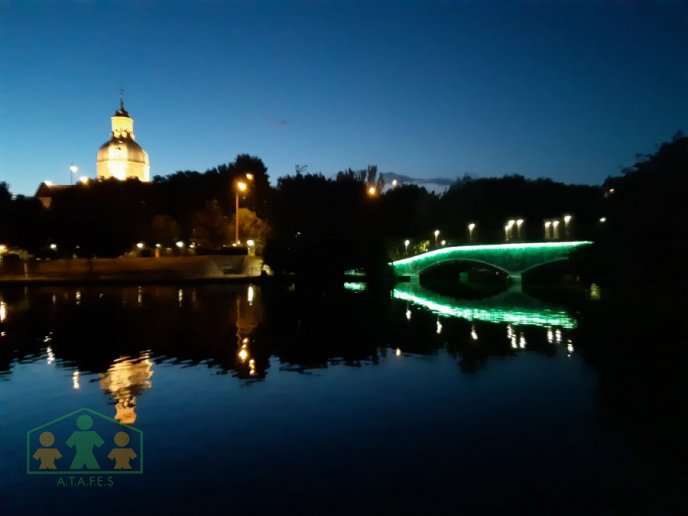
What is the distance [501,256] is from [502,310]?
29989 mm

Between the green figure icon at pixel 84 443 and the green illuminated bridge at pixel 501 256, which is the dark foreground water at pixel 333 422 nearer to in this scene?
the green figure icon at pixel 84 443

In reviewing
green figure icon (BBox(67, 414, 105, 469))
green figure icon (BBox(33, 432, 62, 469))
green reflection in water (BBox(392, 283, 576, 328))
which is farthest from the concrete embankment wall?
green figure icon (BBox(33, 432, 62, 469))

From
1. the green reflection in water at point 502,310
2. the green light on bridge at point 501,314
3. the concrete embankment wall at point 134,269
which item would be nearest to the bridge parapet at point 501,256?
the concrete embankment wall at point 134,269

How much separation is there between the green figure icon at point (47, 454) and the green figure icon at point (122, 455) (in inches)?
27.6

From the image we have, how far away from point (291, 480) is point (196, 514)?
1.28 meters

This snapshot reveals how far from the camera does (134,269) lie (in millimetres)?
47594

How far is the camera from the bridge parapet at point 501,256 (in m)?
54.5

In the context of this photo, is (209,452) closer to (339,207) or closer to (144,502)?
(144,502)

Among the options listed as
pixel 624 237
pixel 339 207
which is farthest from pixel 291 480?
pixel 339 207

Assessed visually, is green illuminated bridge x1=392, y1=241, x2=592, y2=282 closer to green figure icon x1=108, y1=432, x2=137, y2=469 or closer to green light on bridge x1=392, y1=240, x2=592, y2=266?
green light on bridge x1=392, y1=240, x2=592, y2=266

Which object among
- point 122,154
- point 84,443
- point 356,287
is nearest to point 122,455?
point 84,443

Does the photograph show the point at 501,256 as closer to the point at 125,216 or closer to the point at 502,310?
the point at 502,310

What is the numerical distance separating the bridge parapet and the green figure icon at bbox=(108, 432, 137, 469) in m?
47.1

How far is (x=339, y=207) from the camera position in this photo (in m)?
54.8
